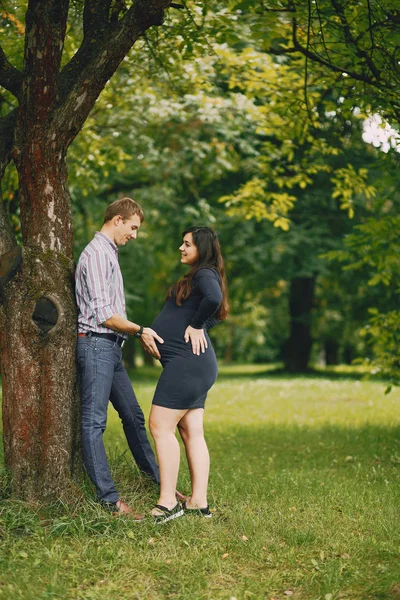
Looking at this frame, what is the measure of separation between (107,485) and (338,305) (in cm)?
2097

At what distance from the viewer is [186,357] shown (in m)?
5.50

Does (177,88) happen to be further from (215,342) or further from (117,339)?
(215,342)

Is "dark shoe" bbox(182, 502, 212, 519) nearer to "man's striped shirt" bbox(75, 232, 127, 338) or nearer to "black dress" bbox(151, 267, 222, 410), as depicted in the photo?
"black dress" bbox(151, 267, 222, 410)

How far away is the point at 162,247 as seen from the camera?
2383 cm

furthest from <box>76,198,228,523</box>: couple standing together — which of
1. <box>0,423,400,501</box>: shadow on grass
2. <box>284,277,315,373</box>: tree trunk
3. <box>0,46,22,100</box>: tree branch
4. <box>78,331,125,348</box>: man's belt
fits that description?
<box>284,277,315,373</box>: tree trunk

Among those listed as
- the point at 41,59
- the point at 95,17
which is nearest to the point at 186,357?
the point at 41,59

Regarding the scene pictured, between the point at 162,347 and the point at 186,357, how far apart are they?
204 millimetres

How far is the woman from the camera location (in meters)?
5.47

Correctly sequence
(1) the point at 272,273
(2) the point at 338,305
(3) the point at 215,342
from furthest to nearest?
(3) the point at 215,342 < (2) the point at 338,305 < (1) the point at 272,273

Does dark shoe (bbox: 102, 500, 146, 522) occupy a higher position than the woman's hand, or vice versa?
the woman's hand

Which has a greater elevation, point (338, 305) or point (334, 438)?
point (338, 305)

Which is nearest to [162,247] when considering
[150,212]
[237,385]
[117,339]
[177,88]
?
[150,212]

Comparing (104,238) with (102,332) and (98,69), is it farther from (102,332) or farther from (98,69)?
(98,69)

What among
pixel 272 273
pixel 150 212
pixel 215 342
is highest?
pixel 150 212
